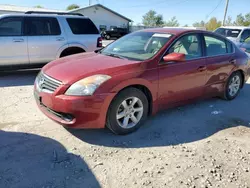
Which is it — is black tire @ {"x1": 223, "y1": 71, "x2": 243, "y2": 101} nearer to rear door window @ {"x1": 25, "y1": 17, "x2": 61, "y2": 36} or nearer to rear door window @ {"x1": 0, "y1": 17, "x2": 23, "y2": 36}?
rear door window @ {"x1": 25, "y1": 17, "x2": 61, "y2": 36}

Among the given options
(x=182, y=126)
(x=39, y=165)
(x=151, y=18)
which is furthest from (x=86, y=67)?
(x=151, y=18)

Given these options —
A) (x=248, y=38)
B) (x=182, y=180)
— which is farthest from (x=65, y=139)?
(x=248, y=38)

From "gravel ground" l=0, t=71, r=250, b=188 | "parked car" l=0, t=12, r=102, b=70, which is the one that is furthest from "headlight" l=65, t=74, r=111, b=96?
"parked car" l=0, t=12, r=102, b=70

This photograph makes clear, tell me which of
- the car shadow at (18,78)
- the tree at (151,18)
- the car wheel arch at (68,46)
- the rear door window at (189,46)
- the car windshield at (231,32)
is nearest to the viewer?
the rear door window at (189,46)

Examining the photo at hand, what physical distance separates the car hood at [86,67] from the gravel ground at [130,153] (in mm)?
902

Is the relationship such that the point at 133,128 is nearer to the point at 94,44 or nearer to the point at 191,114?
the point at 191,114

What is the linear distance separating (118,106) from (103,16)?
3489 cm

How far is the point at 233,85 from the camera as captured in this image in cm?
546

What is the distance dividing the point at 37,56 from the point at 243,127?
5.63m

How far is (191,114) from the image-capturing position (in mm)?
4574

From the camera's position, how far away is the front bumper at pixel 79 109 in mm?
3094

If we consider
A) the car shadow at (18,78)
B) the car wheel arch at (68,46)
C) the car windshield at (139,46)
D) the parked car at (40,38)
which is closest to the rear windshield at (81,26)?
the parked car at (40,38)

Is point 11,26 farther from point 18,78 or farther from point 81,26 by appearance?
point 81,26

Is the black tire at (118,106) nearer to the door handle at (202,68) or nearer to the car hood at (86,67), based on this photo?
the car hood at (86,67)
